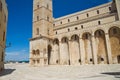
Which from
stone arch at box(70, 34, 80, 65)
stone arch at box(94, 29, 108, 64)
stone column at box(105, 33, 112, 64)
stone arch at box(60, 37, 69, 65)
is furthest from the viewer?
stone arch at box(60, 37, 69, 65)

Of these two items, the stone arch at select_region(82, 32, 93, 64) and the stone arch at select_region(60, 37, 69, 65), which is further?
the stone arch at select_region(60, 37, 69, 65)

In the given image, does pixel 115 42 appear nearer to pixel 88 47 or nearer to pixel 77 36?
pixel 88 47

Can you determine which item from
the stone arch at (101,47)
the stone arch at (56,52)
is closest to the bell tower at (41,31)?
the stone arch at (56,52)

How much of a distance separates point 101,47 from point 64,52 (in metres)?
10.6

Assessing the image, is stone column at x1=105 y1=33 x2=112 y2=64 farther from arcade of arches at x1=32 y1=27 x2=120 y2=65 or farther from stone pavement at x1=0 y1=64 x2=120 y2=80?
stone pavement at x1=0 y1=64 x2=120 y2=80

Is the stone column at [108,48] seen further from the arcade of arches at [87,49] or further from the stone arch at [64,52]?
the stone arch at [64,52]

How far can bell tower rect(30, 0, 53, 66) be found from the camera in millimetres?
34562

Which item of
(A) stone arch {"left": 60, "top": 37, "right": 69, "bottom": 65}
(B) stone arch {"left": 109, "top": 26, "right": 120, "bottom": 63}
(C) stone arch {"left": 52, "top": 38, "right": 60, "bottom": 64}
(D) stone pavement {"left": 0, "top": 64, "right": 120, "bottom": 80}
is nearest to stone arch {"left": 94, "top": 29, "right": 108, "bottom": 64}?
(B) stone arch {"left": 109, "top": 26, "right": 120, "bottom": 63}

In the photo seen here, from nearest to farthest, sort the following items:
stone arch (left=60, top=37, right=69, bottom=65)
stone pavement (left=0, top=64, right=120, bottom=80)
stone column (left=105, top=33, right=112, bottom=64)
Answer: stone pavement (left=0, top=64, right=120, bottom=80), stone column (left=105, top=33, right=112, bottom=64), stone arch (left=60, top=37, right=69, bottom=65)

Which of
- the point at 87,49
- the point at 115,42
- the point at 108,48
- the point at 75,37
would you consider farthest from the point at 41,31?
the point at 115,42

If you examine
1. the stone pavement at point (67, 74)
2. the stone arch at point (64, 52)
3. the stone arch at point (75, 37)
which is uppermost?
the stone arch at point (75, 37)

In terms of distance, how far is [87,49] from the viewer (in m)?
32.6

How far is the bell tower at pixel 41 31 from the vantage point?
113 feet

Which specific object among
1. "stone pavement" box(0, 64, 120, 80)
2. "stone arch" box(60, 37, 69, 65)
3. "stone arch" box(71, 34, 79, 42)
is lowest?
"stone pavement" box(0, 64, 120, 80)
